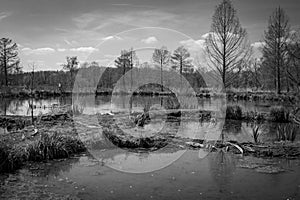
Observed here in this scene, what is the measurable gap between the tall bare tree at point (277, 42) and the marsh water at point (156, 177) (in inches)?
848

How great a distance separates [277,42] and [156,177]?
25.2 m

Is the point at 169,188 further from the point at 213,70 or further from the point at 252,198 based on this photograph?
the point at 213,70

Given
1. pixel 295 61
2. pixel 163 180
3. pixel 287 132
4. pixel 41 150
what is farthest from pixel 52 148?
pixel 295 61

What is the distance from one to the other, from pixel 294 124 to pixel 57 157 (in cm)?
1079

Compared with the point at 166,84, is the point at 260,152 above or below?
below

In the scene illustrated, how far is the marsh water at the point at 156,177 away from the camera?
236 inches

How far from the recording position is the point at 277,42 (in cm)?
2820

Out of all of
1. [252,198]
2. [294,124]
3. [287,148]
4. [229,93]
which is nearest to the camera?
[252,198]

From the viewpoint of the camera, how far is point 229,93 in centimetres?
3012

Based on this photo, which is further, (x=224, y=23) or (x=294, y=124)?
(x=224, y=23)

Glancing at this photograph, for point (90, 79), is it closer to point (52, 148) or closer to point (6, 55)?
point (6, 55)

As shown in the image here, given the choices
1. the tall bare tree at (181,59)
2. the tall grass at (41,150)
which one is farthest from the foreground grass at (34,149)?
the tall bare tree at (181,59)

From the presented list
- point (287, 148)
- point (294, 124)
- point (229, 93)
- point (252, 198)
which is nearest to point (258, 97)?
point (229, 93)

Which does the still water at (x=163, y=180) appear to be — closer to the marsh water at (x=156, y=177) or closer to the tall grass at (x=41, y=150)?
the marsh water at (x=156, y=177)
